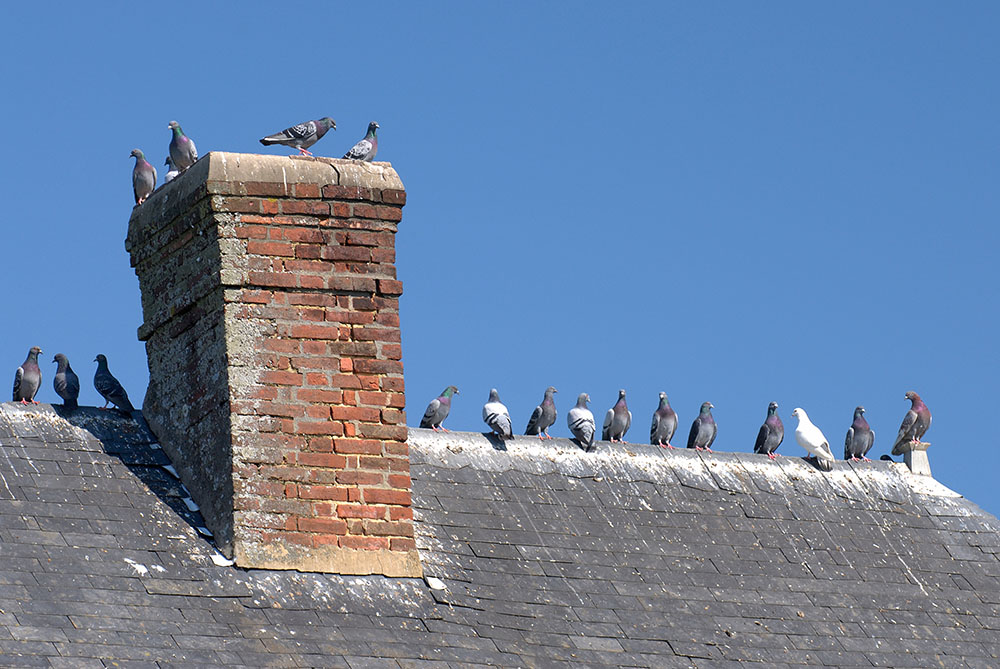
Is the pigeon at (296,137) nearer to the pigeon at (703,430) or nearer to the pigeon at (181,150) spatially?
the pigeon at (181,150)

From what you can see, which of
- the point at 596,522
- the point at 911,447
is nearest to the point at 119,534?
the point at 596,522

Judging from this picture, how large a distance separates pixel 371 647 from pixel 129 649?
4.21ft

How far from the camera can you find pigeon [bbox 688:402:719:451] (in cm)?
1534

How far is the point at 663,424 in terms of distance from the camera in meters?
16.3

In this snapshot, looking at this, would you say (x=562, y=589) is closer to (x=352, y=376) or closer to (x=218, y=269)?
(x=352, y=376)

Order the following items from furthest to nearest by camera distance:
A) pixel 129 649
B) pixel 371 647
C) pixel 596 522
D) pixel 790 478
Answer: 1. pixel 790 478
2. pixel 596 522
3. pixel 371 647
4. pixel 129 649

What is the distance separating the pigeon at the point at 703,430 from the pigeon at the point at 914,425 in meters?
1.43

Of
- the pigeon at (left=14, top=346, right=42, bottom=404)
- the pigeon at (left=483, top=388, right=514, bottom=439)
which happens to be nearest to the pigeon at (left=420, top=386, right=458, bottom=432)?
the pigeon at (left=483, top=388, right=514, bottom=439)

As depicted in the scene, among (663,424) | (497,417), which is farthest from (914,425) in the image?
(497,417)

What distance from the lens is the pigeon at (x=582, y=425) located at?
1309 centimetres

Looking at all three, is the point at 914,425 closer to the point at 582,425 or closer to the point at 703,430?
the point at 703,430

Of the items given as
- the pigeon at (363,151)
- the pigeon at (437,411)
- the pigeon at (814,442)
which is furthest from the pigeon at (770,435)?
the pigeon at (363,151)

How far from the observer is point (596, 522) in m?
12.0

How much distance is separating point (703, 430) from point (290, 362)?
5.56m
